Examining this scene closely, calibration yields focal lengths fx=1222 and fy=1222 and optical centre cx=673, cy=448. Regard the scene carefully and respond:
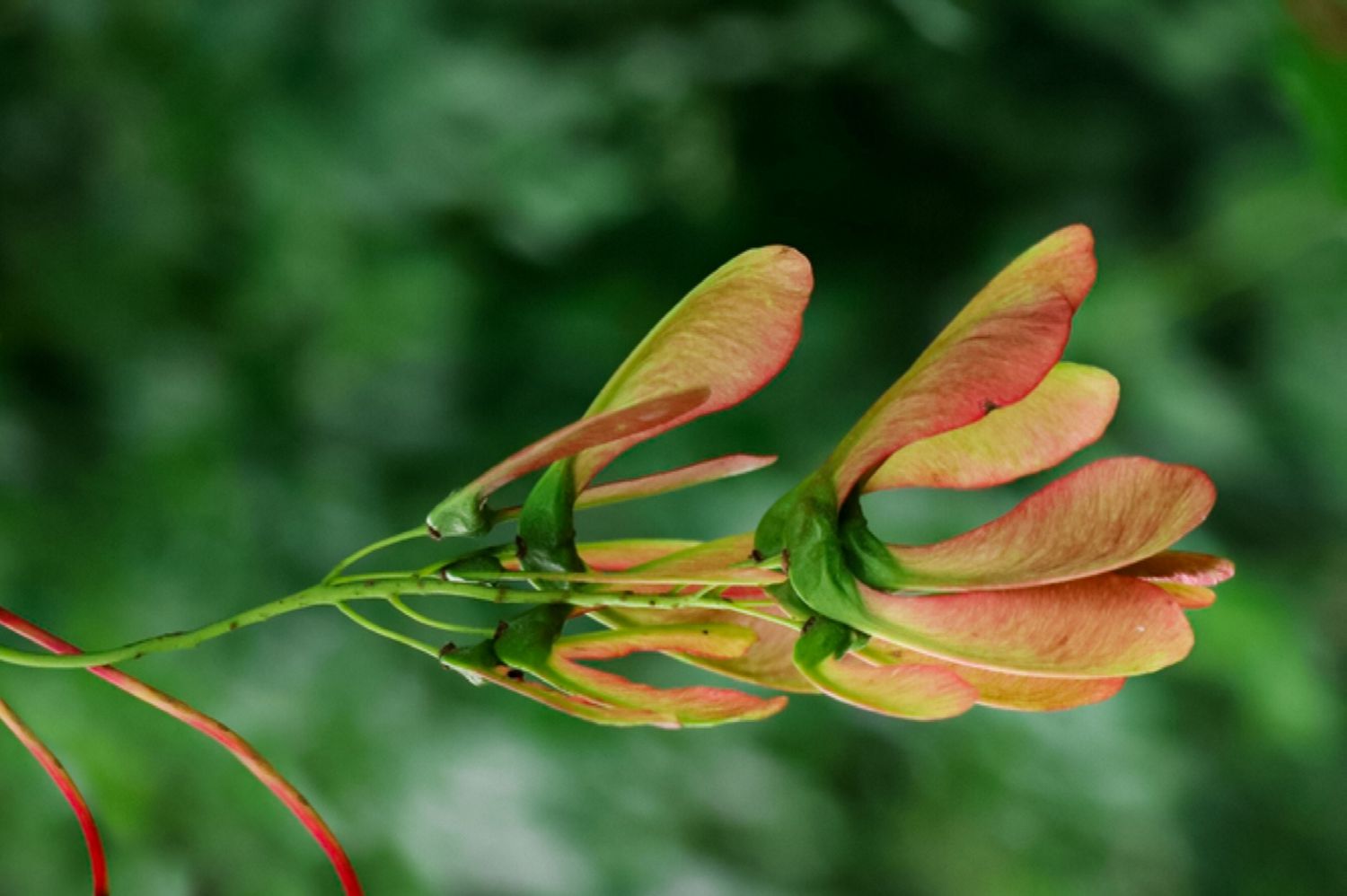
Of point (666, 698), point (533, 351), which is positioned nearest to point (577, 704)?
point (666, 698)

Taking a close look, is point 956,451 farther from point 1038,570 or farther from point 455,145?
point 455,145

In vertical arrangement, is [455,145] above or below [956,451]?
above

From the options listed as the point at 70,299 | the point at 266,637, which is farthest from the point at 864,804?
the point at 70,299

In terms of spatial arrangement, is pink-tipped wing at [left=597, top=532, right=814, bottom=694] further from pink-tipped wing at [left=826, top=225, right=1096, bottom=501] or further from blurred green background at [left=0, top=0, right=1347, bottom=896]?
blurred green background at [left=0, top=0, right=1347, bottom=896]

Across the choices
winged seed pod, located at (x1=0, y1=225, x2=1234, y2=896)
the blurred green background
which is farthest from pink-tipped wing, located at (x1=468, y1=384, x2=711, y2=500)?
the blurred green background

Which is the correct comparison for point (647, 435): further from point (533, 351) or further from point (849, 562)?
point (533, 351)

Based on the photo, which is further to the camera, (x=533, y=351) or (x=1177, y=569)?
(x=533, y=351)
